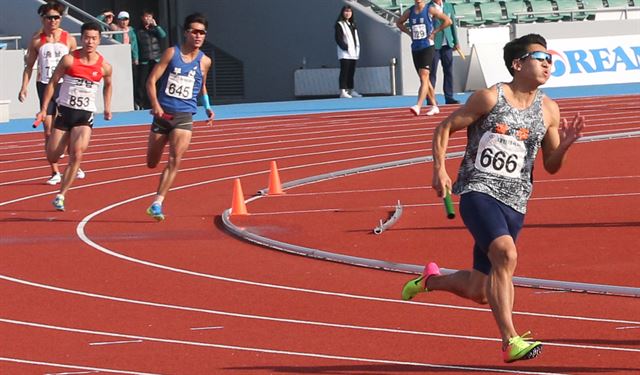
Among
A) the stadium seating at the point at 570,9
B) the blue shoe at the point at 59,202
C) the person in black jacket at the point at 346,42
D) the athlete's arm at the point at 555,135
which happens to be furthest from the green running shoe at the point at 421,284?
the stadium seating at the point at 570,9

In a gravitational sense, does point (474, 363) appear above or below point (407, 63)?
above

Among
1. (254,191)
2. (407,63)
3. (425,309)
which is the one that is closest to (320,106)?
(407,63)

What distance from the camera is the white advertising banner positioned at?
31125mm

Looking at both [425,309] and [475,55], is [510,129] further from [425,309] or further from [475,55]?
[475,55]

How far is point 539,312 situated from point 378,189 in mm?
6938

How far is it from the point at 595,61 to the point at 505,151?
25068 millimetres

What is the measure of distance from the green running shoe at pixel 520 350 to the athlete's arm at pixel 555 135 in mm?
1052

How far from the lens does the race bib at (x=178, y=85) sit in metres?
13.5

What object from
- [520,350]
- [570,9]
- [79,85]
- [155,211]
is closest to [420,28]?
[79,85]

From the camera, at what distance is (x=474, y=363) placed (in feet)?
24.0

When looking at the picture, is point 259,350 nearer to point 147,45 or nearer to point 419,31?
point 419,31

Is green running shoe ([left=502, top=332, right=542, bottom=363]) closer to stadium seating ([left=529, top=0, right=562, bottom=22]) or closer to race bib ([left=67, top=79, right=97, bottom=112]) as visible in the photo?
race bib ([left=67, top=79, right=97, bottom=112])

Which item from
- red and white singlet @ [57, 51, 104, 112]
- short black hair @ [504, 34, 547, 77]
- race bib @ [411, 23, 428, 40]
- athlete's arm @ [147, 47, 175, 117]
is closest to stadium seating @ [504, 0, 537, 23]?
race bib @ [411, 23, 428, 40]

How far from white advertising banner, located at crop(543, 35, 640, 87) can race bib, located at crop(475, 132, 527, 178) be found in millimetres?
23675
